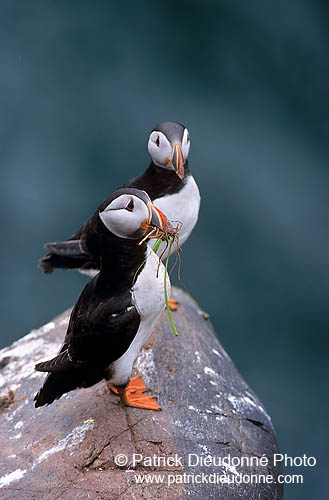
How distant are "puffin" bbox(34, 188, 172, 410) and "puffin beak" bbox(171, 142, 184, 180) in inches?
29.2

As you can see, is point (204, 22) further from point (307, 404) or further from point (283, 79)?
point (307, 404)

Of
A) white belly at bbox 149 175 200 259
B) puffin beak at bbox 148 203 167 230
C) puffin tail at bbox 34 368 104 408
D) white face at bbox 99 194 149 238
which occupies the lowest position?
puffin tail at bbox 34 368 104 408

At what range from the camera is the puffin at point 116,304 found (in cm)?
309

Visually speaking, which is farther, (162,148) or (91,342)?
(162,148)

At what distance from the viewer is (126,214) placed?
10.0 feet

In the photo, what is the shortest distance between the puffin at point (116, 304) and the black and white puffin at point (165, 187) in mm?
752

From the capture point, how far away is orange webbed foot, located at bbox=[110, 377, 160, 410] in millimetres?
3605

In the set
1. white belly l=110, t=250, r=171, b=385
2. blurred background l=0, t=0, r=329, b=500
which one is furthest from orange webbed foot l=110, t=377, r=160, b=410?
blurred background l=0, t=0, r=329, b=500

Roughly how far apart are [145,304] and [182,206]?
1.09 m

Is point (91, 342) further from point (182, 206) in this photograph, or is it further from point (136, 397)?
point (182, 206)

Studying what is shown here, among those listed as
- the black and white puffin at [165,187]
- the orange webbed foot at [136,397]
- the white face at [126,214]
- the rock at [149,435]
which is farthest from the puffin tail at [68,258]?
the white face at [126,214]

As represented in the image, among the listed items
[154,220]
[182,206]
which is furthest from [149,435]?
[182,206]

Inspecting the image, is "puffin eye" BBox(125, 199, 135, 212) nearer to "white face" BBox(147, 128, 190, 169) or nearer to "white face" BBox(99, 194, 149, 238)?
"white face" BBox(99, 194, 149, 238)

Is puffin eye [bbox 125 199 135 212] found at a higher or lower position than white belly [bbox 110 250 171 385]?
higher
